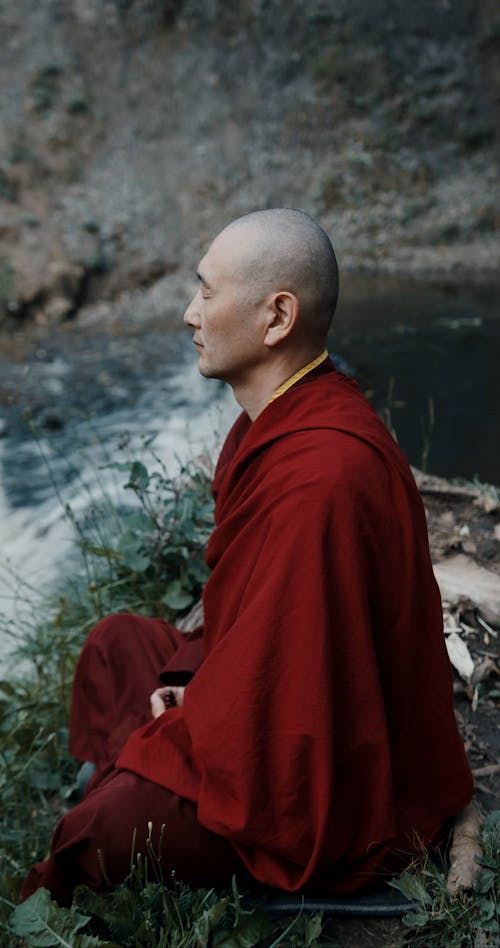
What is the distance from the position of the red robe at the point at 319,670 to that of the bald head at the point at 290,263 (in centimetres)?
18

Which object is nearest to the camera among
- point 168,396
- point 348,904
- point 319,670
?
point 319,670

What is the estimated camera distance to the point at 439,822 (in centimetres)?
201

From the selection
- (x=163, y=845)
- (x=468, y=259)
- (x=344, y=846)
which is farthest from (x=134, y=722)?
(x=468, y=259)

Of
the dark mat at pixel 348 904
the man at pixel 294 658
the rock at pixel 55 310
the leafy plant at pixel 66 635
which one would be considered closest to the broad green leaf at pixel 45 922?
the man at pixel 294 658

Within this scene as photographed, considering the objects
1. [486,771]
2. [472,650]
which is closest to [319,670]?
[486,771]

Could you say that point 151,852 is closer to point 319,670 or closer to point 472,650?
point 319,670

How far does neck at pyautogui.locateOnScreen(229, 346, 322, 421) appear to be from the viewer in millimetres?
1989

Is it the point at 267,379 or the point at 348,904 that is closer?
the point at 348,904

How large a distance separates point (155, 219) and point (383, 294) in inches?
201

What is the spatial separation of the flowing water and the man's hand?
8.94ft

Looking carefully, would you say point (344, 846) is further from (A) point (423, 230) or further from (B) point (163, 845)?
(A) point (423, 230)

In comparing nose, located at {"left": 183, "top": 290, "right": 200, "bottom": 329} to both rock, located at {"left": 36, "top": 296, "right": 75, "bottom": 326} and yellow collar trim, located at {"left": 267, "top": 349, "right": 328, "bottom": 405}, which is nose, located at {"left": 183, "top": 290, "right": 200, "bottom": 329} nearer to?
yellow collar trim, located at {"left": 267, "top": 349, "right": 328, "bottom": 405}

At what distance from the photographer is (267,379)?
2.01 meters

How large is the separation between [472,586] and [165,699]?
1434 mm
